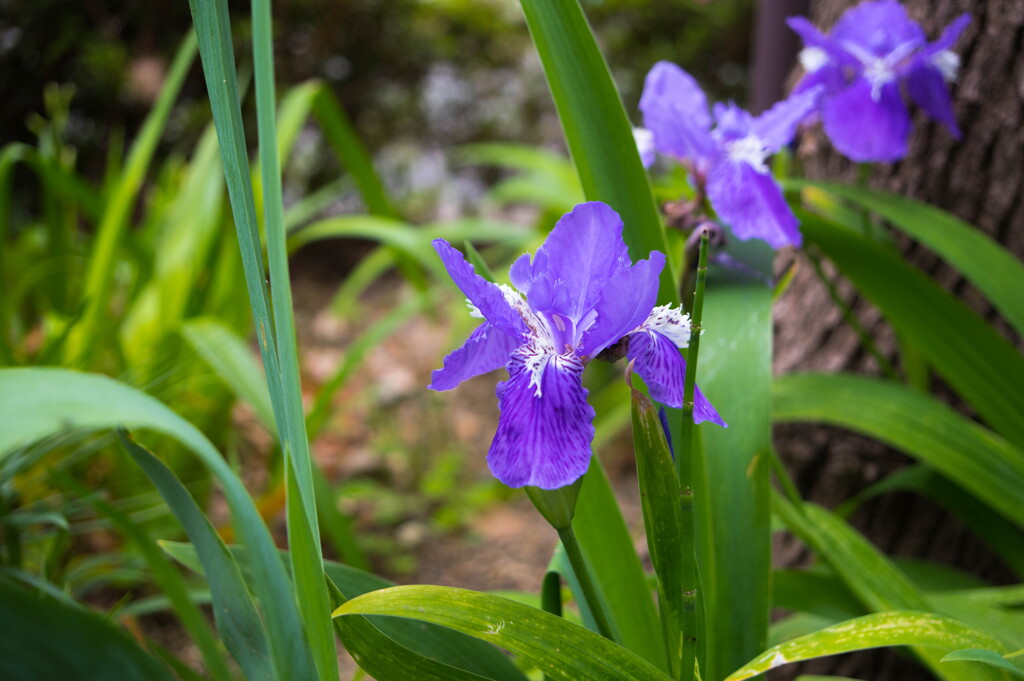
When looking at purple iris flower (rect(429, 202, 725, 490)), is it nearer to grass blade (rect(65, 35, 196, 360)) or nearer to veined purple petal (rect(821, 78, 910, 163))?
veined purple petal (rect(821, 78, 910, 163))

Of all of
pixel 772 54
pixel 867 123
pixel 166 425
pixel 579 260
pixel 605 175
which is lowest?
pixel 166 425

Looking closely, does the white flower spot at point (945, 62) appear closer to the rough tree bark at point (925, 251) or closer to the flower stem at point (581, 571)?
the rough tree bark at point (925, 251)

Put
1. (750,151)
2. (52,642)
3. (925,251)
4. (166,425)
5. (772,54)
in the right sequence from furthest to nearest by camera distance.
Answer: (772,54)
(925,251)
(750,151)
(166,425)
(52,642)

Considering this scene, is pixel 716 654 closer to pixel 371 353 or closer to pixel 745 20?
pixel 371 353

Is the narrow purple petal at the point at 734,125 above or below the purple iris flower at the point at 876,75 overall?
below

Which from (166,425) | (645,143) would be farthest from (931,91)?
(166,425)

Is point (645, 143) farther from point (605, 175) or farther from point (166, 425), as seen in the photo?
point (166, 425)

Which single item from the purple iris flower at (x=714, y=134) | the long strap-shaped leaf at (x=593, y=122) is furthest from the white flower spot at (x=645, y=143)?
the long strap-shaped leaf at (x=593, y=122)
